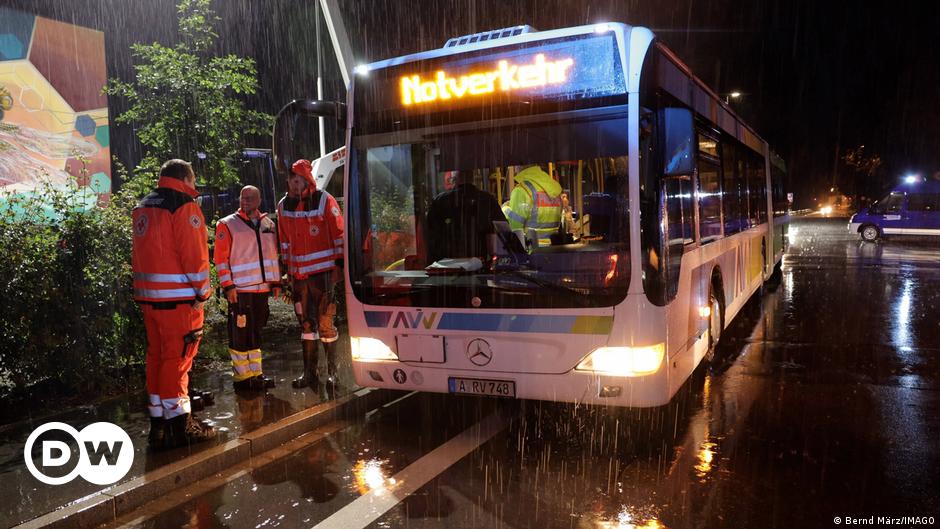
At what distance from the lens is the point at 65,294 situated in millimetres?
5953

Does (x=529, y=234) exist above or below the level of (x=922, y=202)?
below

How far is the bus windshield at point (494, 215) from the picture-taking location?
471 cm

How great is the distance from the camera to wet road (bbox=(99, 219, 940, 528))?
13.0 feet

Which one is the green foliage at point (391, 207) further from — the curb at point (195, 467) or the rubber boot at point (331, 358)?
the curb at point (195, 467)

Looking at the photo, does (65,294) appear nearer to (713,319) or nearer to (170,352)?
(170,352)

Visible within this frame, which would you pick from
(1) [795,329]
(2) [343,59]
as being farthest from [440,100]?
(2) [343,59]

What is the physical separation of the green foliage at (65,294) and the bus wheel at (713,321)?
5.36 meters

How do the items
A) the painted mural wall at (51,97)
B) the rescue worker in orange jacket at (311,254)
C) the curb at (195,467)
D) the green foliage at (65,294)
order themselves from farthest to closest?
the painted mural wall at (51,97), the rescue worker in orange jacket at (311,254), the green foliage at (65,294), the curb at (195,467)

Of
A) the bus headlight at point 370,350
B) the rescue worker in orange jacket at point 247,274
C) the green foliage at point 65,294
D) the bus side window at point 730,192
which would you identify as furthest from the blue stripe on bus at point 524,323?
the bus side window at point 730,192

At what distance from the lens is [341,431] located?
18.5 feet

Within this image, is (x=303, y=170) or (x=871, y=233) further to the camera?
(x=871, y=233)

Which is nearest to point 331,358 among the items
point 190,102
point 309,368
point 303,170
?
point 309,368

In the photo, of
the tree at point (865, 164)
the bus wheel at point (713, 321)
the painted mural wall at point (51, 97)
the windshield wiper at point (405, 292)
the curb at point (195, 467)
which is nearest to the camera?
the curb at point (195, 467)

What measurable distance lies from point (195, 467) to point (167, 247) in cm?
147
